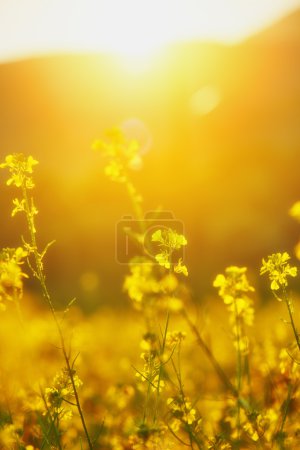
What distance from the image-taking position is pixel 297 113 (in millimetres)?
16219

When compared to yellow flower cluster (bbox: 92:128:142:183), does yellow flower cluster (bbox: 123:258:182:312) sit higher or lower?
lower

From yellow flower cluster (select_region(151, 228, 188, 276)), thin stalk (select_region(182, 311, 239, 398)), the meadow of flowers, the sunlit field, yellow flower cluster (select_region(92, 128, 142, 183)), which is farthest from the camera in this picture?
the sunlit field

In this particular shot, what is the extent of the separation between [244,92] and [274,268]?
51.5 ft

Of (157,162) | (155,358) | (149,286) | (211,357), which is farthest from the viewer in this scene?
(157,162)

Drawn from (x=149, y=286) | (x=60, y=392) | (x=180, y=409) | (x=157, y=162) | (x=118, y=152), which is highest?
(x=157, y=162)

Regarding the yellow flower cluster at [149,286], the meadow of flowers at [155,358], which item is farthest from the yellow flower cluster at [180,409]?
the yellow flower cluster at [149,286]

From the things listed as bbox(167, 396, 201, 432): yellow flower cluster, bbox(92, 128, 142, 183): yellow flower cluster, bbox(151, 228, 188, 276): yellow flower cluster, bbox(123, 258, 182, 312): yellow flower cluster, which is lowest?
bbox(167, 396, 201, 432): yellow flower cluster

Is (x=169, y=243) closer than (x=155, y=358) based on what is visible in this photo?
Yes

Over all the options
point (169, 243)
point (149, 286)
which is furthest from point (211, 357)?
point (169, 243)

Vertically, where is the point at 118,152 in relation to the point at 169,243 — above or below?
above

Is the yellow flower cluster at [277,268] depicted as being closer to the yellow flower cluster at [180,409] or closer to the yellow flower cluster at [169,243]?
the yellow flower cluster at [169,243]

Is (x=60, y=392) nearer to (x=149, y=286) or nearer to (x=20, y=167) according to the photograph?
(x=149, y=286)

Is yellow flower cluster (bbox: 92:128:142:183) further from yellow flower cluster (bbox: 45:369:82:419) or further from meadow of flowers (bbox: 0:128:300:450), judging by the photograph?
yellow flower cluster (bbox: 45:369:82:419)

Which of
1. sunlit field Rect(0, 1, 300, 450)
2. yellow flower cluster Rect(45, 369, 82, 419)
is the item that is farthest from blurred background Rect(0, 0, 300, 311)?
yellow flower cluster Rect(45, 369, 82, 419)
